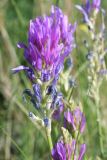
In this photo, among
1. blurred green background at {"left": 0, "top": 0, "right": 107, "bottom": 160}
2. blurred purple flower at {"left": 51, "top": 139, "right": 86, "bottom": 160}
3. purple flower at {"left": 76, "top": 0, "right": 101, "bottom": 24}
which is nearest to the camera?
blurred purple flower at {"left": 51, "top": 139, "right": 86, "bottom": 160}

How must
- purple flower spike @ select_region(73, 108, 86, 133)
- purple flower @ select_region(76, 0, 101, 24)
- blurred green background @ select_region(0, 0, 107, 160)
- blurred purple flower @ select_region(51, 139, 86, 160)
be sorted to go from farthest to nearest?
1. blurred green background @ select_region(0, 0, 107, 160)
2. purple flower @ select_region(76, 0, 101, 24)
3. purple flower spike @ select_region(73, 108, 86, 133)
4. blurred purple flower @ select_region(51, 139, 86, 160)

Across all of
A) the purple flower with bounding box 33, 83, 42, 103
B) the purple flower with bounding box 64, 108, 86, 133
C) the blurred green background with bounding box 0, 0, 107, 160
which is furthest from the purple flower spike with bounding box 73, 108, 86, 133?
the blurred green background with bounding box 0, 0, 107, 160

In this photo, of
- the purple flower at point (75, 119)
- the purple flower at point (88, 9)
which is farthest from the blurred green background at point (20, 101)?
the purple flower at point (75, 119)

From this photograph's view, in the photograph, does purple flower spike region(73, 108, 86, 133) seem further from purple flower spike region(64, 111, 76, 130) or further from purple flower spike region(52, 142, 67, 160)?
purple flower spike region(52, 142, 67, 160)

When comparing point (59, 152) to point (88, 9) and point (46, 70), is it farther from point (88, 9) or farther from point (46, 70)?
point (88, 9)

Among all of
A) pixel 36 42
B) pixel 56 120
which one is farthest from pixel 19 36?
pixel 36 42

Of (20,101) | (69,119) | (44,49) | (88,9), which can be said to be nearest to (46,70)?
(44,49)

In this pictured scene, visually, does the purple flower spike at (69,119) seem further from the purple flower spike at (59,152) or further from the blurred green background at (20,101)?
the blurred green background at (20,101)

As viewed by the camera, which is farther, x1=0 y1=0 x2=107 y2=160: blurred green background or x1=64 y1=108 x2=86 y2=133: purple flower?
x1=0 y1=0 x2=107 y2=160: blurred green background
